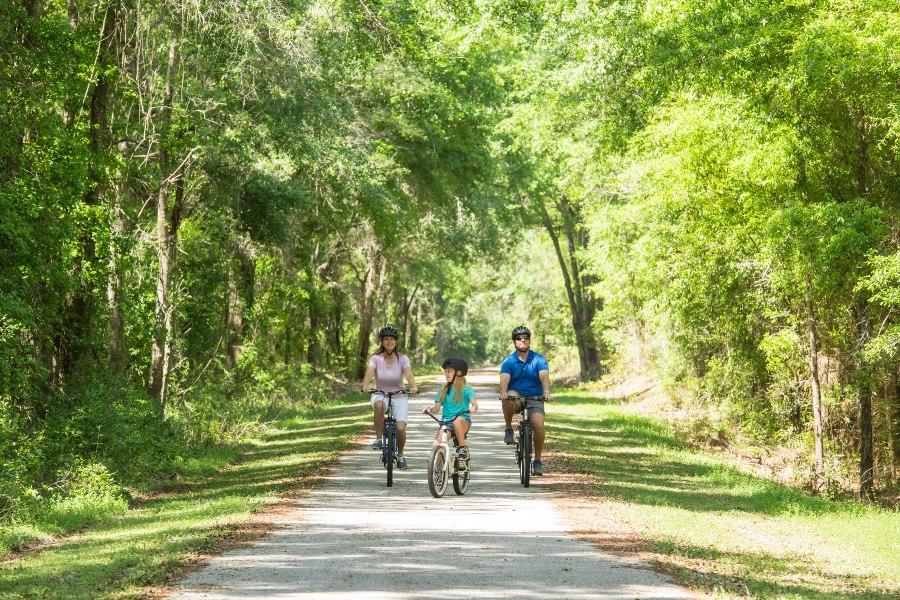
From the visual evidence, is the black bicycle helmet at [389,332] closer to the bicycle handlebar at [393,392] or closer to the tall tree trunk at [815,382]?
the bicycle handlebar at [393,392]

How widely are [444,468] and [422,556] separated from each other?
4317 millimetres

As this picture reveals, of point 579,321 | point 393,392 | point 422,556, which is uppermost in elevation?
point 579,321

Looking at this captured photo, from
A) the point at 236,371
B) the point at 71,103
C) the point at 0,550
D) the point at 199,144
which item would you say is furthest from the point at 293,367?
the point at 0,550

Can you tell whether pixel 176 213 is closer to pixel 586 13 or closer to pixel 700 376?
pixel 586 13

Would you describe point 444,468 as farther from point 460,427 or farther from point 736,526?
point 736,526

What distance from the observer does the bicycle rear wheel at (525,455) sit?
47.6 feet

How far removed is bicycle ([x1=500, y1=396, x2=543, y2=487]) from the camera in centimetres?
1441

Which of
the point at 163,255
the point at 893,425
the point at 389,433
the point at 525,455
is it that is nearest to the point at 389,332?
the point at 389,433

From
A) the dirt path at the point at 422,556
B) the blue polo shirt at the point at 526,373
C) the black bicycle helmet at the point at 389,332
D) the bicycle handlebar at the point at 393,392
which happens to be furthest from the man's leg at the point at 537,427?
the black bicycle helmet at the point at 389,332

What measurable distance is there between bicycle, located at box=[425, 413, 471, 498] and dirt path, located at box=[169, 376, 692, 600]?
19cm

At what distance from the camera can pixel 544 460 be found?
19.2m

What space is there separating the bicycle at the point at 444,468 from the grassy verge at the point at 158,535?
6.91 feet

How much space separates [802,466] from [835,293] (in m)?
3.61

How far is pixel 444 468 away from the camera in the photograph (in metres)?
13.6
